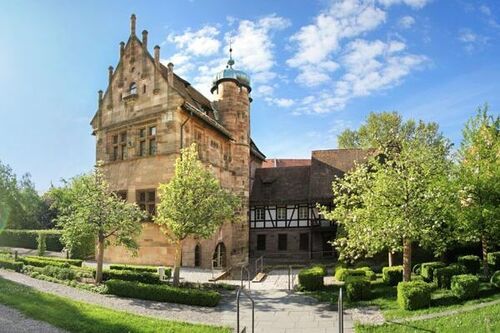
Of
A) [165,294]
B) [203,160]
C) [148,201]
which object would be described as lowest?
[165,294]

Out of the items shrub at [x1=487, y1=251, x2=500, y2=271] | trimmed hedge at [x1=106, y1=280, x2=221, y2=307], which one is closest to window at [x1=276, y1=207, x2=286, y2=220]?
shrub at [x1=487, y1=251, x2=500, y2=271]

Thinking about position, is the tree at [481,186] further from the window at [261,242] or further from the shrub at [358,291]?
the window at [261,242]

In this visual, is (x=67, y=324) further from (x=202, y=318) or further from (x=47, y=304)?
(x=202, y=318)

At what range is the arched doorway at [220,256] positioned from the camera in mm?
29297

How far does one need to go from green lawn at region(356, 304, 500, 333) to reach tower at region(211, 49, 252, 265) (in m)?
20.1

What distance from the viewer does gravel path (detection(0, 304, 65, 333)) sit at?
1086 cm

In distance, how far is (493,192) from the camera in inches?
699

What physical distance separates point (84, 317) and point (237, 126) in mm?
22680

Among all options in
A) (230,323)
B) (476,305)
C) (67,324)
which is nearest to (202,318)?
(230,323)

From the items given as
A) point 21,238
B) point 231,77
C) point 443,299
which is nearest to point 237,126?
point 231,77

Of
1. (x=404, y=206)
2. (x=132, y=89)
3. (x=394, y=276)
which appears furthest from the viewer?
(x=132, y=89)

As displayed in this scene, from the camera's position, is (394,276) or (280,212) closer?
(394,276)

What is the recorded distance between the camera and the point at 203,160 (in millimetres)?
28266

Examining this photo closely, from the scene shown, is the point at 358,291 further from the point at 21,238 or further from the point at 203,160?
the point at 21,238
